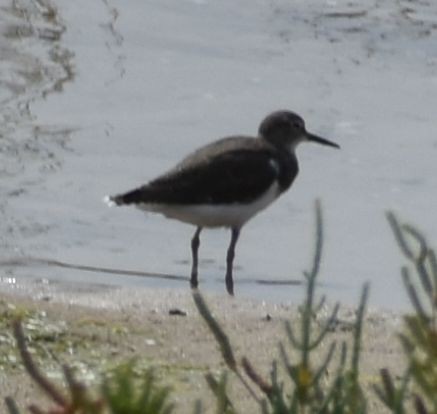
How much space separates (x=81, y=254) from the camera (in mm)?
7086

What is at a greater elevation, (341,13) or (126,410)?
(126,410)

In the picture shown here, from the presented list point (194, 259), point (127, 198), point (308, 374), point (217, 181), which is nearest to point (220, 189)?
point (217, 181)

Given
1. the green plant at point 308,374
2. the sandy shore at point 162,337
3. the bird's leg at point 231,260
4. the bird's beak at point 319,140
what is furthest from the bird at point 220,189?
the green plant at point 308,374

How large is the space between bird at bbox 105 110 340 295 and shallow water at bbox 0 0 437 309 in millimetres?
248

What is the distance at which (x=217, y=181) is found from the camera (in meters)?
7.05

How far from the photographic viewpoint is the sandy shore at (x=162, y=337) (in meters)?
4.18

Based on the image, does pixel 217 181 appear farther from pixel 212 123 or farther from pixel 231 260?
pixel 212 123

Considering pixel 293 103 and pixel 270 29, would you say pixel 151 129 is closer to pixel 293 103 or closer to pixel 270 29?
pixel 293 103

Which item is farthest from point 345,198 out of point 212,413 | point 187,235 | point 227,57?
point 212,413

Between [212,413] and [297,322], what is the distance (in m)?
1.40

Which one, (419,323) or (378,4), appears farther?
(378,4)

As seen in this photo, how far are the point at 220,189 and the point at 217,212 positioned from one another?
0.37 ft

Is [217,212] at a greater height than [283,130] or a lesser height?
lesser

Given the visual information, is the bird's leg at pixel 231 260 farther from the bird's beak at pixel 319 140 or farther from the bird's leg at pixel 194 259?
the bird's beak at pixel 319 140
